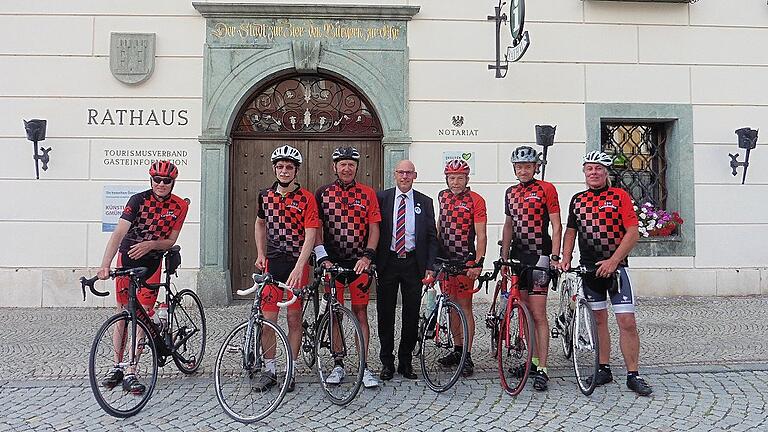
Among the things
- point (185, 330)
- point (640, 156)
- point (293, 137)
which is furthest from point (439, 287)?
point (640, 156)

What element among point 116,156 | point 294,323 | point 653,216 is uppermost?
point 116,156

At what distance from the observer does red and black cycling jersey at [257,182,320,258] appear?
437cm

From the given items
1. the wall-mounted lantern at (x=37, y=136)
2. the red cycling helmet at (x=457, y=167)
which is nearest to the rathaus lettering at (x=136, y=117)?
the wall-mounted lantern at (x=37, y=136)

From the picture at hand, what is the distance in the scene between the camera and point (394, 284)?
468cm

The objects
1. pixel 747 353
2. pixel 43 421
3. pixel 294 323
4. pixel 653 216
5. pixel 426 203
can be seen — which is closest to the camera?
pixel 43 421

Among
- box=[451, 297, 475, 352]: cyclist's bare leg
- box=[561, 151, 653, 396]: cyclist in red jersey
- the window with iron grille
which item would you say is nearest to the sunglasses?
box=[451, 297, 475, 352]: cyclist's bare leg

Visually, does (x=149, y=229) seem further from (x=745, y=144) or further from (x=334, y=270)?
(x=745, y=144)

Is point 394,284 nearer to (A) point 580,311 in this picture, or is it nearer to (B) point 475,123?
(A) point 580,311

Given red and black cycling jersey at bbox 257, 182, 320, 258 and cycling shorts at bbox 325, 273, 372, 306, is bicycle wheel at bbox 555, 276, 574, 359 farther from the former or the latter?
red and black cycling jersey at bbox 257, 182, 320, 258

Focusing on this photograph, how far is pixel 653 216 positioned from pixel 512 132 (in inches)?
99.7

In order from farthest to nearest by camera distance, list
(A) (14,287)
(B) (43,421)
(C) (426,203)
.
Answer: (A) (14,287) → (C) (426,203) → (B) (43,421)

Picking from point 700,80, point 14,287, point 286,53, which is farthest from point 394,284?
point 700,80

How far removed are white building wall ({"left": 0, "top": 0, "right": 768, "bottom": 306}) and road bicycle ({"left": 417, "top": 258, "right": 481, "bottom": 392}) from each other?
3.74 metres

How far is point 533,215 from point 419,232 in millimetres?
954
